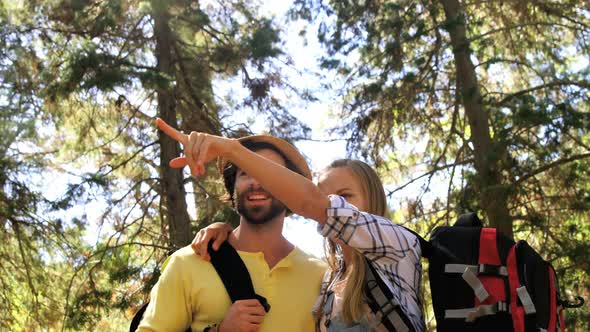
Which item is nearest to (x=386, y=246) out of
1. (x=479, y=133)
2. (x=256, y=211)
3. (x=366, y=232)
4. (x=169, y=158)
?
(x=366, y=232)

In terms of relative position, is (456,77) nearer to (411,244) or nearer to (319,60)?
(319,60)

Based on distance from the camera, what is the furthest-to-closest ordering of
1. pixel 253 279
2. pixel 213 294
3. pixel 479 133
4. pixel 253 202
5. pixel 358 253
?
pixel 479 133 → pixel 253 202 → pixel 253 279 → pixel 213 294 → pixel 358 253

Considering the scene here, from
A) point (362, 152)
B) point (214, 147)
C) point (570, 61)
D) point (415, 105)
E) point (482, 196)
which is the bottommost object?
point (214, 147)

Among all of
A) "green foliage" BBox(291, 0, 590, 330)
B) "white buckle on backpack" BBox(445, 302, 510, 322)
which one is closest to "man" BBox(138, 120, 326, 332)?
"white buckle on backpack" BBox(445, 302, 510, 322)

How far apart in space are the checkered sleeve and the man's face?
35.9 inches

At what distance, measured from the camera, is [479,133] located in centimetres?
981

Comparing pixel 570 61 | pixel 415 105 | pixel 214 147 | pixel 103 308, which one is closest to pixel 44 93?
pixel 103 308

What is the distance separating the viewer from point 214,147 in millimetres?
2205

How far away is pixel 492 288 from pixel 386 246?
0.35 meters

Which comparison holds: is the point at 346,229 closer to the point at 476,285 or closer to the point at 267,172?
the point at 267,172

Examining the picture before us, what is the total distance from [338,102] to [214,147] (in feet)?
28.5

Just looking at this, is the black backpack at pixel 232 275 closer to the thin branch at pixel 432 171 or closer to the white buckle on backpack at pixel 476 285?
the white buckle on backpack at pixel 476 285

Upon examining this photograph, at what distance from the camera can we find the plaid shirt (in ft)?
7.32

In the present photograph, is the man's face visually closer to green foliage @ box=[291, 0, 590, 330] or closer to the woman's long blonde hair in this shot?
the woman's long blonde hair
